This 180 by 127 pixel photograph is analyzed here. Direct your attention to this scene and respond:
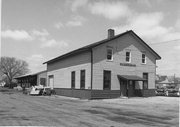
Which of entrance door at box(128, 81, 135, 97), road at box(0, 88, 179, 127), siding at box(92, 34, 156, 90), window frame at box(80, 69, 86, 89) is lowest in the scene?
road at box(0, 88, 179, 127)

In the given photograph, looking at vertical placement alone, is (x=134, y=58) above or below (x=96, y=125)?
above

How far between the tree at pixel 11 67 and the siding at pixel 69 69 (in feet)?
203

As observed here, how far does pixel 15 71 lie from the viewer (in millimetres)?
99688

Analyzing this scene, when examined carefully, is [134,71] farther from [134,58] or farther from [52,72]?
[52,72]

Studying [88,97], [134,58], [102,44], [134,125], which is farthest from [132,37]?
[134,125]

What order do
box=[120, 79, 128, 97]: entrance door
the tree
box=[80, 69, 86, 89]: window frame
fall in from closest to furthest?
1. box=[80, 69, 86, 89]: window frame
2. box=[120, 79, 128, 97]: entrance door
3. the tree

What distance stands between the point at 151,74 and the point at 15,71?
7879cm

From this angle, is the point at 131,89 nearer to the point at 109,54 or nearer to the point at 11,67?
the point at 109,54

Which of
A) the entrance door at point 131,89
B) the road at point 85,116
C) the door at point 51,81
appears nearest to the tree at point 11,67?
the door at point 51,81

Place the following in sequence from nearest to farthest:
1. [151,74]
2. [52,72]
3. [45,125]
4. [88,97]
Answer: [45,125]
[88,97]
[151,74]
[52,72]

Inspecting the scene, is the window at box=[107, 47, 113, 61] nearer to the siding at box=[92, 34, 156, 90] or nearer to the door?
the siding at box=[92, 34, 156, 90]

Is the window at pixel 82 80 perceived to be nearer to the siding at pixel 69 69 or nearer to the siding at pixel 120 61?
the siding at pixel 69 69

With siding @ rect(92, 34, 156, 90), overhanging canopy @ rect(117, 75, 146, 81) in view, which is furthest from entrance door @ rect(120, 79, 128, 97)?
overhanging canopy @ rect(117, 75, 146, 81)

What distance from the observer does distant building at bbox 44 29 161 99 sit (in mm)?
26484
